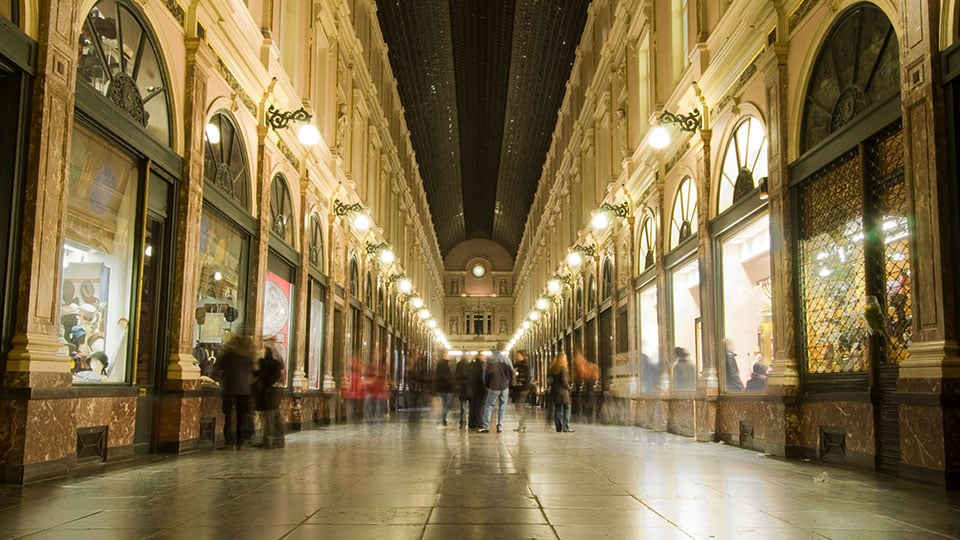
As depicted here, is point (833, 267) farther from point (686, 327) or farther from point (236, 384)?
point (236, 384)

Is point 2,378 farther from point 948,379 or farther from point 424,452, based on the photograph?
point 948,379

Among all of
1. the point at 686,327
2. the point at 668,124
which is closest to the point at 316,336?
the point at 686,327

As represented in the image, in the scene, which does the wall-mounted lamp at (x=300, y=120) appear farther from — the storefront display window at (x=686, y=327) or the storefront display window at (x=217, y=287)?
the storefront display window at (x=686, y=327)

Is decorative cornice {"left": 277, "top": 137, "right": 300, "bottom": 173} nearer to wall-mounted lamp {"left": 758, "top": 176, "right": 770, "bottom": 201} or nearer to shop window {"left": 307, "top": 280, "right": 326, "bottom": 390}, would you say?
shop window {"left": 307, "top": 280, "right": 326, "bottom": 390}

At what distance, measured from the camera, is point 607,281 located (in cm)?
2273

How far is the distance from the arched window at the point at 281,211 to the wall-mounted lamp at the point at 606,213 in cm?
663

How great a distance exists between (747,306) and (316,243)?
9.41 m

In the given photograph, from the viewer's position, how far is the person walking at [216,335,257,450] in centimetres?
1022

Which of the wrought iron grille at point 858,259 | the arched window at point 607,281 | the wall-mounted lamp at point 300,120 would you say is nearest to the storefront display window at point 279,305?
the wall-mounted lamp at point 300,120

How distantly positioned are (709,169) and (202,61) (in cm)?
762

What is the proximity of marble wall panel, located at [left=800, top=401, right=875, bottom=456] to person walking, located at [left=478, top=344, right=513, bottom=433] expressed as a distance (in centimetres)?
636

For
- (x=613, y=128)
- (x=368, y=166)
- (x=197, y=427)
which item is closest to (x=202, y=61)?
(x=197, y=427)

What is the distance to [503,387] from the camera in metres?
15.0

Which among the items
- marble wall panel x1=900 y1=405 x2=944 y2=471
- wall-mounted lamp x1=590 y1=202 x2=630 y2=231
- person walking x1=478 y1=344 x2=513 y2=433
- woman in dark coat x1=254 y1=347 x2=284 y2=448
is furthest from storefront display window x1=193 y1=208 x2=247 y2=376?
wall-mounted lamp x1=590 y1=202 x2=630 y2=231
